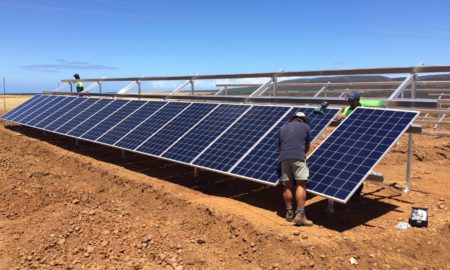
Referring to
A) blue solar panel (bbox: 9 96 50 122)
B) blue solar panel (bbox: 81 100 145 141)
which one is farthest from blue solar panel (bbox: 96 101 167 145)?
blue solar panel (bbox: 9 96 50 122)

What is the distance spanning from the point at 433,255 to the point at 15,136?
16536mm

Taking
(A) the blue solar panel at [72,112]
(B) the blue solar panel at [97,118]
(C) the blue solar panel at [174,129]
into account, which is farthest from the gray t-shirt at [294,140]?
(A) the blue solar panel at [72,112]

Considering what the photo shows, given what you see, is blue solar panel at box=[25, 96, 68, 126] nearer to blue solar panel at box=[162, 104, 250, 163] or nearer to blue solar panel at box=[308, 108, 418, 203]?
blue solar panel at box=[162, 104, 250, 163]

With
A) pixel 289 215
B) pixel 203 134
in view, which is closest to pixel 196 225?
pixel 289 215

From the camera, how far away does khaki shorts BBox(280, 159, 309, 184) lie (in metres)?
7.25

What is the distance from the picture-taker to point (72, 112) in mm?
17562

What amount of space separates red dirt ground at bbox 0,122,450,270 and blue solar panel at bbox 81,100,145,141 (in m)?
2.56

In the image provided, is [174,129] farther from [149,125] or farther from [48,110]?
[48,110]

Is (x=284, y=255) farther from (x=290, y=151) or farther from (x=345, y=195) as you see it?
(x=290, y=151)

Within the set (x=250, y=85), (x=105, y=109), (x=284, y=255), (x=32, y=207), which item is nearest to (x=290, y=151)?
(x=284, y=255)

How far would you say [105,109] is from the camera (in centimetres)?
1598

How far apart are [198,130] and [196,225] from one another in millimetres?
3736

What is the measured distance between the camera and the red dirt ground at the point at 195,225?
6004mm

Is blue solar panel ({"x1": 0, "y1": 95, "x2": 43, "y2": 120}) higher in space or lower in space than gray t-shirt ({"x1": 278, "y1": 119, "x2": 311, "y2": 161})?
lower
